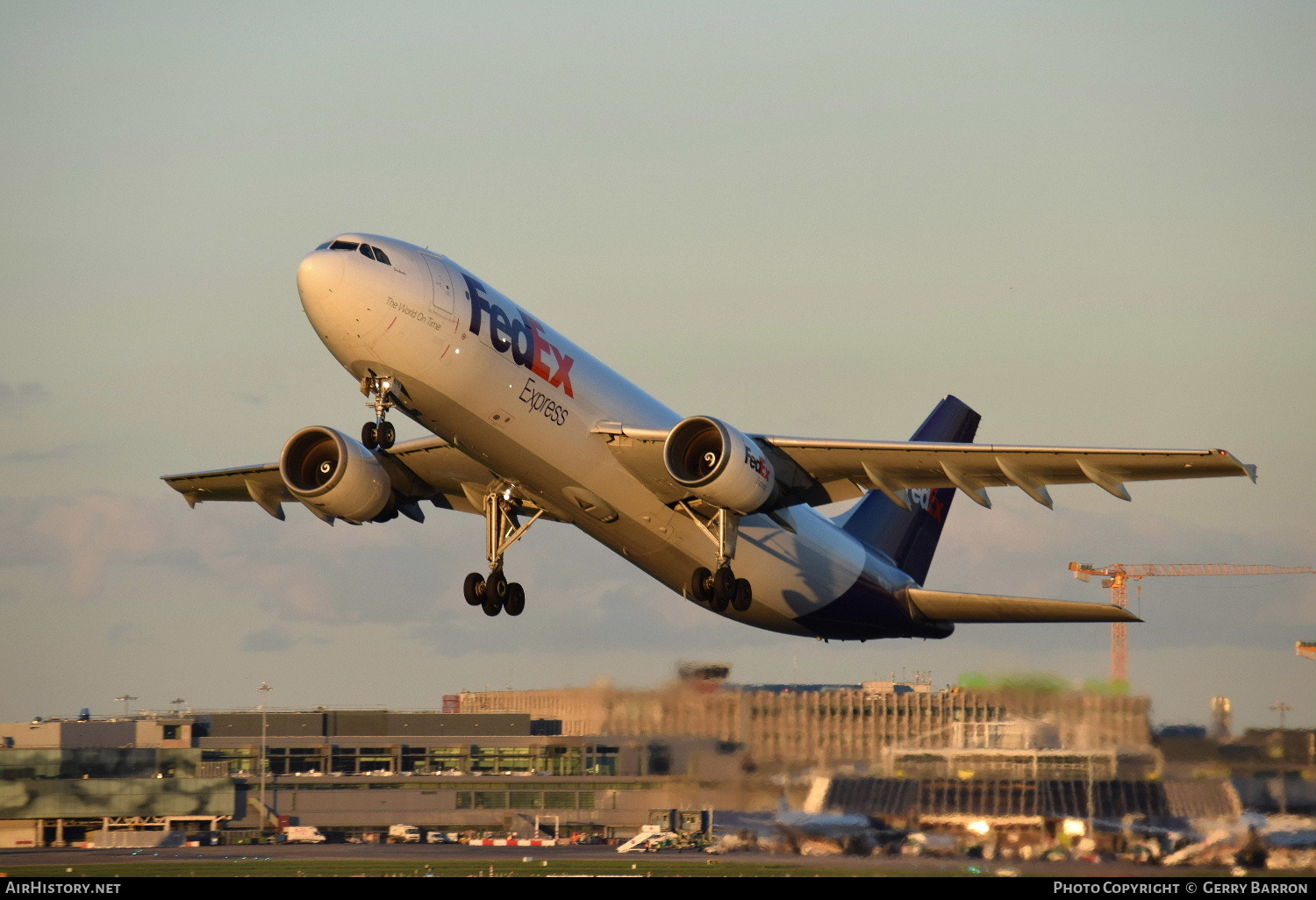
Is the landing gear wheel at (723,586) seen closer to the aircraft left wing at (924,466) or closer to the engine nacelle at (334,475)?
the aircraft left wing at (924,466)

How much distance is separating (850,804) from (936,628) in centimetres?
490

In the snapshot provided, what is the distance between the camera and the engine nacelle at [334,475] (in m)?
27.4

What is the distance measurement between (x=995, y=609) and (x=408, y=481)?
12457 millimetres

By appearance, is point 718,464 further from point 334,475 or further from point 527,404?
point 334,475

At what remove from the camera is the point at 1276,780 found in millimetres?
26047

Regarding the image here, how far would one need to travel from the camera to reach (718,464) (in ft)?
79.7

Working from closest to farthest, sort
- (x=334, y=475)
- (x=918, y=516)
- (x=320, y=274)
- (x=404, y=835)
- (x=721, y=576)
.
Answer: (x=320, y=274) < (x=721, y=576) < (x=334, y=475) < (x=918, y=516) < (x=404, y=835)

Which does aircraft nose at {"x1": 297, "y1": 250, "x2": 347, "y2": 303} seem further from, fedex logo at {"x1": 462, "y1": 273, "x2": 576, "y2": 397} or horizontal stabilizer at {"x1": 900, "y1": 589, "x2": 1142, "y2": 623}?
horizontal stabilizer at {"x1": 900, "y1": 589, "x2": 1142, "y2": 623}

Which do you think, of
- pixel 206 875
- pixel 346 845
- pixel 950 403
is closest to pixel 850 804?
pixel 950 403

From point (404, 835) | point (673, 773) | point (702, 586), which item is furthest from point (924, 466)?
point (404, 835)

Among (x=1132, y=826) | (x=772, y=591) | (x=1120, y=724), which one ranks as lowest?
(x=1132, y=826)

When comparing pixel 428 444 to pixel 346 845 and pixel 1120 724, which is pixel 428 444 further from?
pixel 346 845

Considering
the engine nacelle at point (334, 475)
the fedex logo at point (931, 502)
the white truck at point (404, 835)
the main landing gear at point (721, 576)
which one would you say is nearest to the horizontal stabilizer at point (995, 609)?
the fedex logo at point (931, 502)
